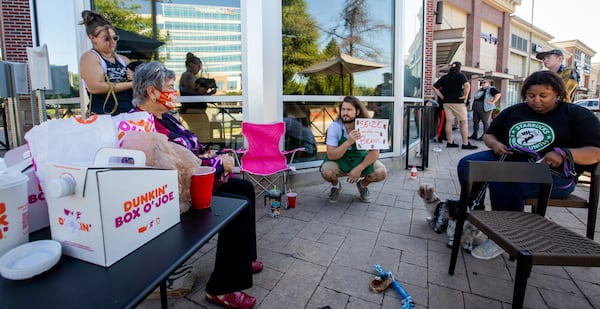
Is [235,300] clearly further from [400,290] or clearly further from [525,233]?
[525,233]

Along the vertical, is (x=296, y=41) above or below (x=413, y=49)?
below

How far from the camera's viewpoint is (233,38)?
12.6 feet

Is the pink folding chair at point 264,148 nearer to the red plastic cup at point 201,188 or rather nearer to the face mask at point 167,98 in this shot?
the face mask at point 167,98

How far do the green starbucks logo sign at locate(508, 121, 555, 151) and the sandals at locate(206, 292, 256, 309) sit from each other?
214cm

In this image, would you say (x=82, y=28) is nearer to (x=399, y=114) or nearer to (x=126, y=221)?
(x=126, y=221)

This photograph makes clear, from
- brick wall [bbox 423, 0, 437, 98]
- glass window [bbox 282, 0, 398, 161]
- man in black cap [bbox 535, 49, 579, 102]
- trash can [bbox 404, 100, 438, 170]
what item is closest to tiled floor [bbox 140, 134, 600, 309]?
glass window [bbox 282, 0, 398, 161]

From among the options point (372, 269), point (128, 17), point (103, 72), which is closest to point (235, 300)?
point (372, 269)

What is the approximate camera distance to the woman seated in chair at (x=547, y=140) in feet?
6.59

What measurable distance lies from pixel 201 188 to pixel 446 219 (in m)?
2.11

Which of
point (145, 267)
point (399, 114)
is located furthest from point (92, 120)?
point (399, 114)

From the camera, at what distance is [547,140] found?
84.5 inches

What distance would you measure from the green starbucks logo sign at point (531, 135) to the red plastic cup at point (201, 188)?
2234 millimetres

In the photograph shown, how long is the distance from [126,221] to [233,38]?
11.4 feet

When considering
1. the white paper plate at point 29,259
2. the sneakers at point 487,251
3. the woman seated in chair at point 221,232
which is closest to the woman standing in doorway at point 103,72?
the woman seated in chair at point 221,232
